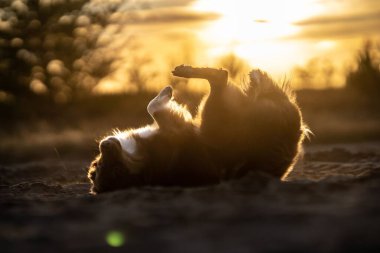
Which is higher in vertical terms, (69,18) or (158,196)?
(69,18)

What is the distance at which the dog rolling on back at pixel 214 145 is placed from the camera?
226 inches

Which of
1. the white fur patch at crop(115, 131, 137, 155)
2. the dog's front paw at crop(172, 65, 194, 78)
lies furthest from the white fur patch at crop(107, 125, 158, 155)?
the dog's front paw at crop(172, 65, 194, 78)

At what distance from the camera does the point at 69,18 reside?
20.6 metres

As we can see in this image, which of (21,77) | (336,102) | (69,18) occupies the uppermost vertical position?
(69,18)

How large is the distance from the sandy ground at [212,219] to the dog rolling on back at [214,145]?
18.1 inches

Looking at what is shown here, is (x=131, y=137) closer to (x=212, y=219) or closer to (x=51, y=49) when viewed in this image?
(x=212, y=219)

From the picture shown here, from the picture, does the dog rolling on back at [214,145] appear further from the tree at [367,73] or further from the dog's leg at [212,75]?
the tree at [367,73]

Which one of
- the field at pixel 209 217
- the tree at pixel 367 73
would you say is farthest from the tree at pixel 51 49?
the field at pixel 209 217

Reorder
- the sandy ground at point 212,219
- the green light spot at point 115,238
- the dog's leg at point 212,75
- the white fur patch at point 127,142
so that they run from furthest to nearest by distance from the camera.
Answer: the dog's leg at point 212,75
the white fur patch at point 127,142
the green light spot at point 115,238
the sandy ground at point 212,219

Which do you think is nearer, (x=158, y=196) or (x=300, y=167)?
Answer: (x=158, y=196)

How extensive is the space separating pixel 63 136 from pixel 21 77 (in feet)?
19.7

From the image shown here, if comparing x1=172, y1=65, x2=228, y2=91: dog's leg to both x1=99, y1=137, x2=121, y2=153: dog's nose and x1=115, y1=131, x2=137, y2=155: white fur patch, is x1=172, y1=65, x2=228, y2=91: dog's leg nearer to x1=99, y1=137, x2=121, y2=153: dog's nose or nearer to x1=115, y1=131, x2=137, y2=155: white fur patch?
x1=115, y1=131, x2=137, y2=155: white fur patch

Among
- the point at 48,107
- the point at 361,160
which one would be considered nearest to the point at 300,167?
the point at 361,160

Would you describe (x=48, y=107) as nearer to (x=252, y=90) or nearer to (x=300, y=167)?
(x=300, y=167)
